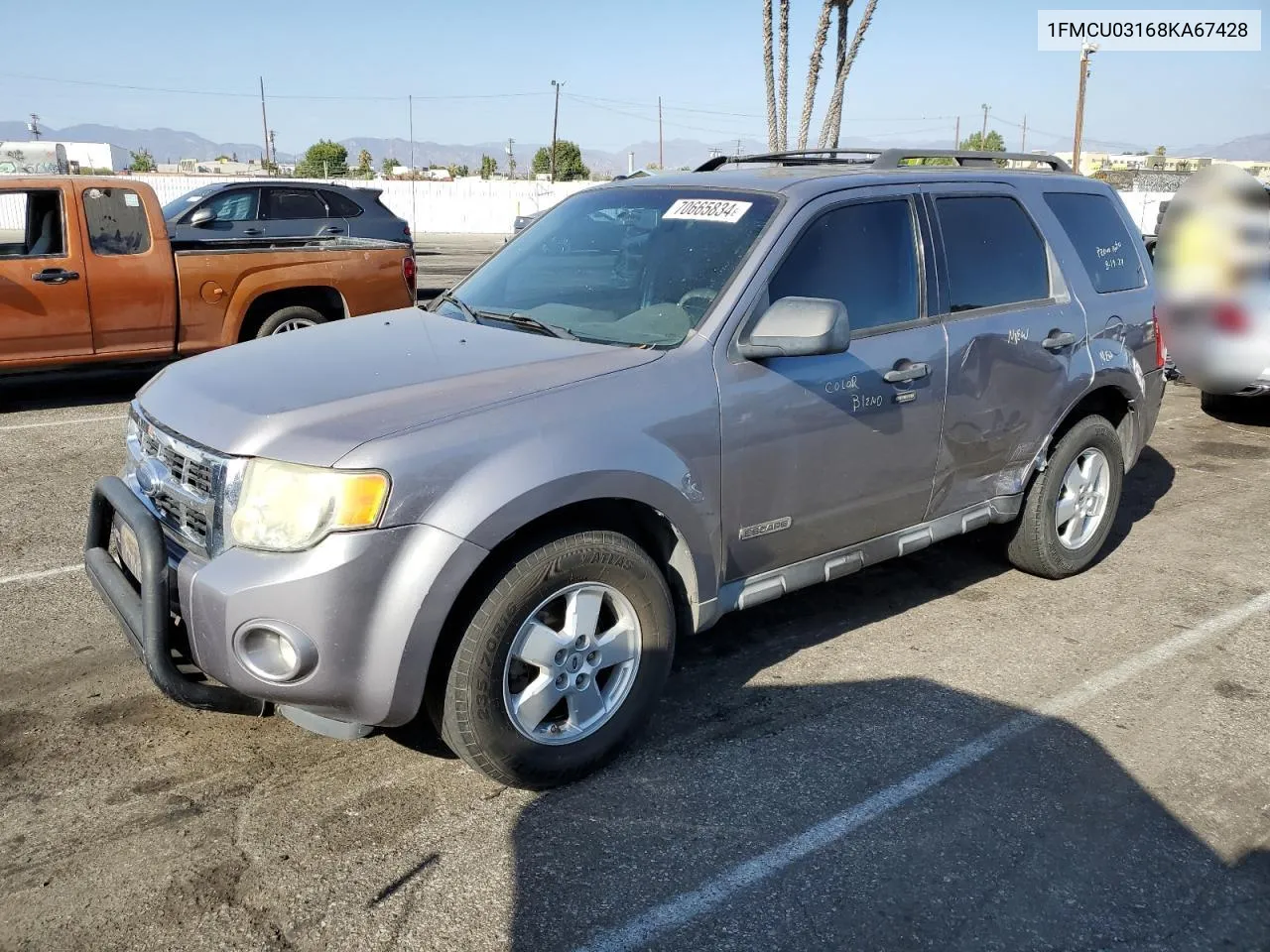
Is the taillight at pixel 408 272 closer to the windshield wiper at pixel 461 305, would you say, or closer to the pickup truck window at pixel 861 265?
the windshield wiper at pixel 461 305

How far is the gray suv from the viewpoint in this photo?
288 cm

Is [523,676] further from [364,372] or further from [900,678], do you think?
[900,678]

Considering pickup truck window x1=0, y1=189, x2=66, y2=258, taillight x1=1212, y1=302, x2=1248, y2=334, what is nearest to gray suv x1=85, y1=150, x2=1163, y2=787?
taillight x1=1212, y1=302, x2=1248, y2=334

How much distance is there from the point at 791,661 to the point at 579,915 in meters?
1.74

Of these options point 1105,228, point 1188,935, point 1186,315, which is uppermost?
point 1105,228

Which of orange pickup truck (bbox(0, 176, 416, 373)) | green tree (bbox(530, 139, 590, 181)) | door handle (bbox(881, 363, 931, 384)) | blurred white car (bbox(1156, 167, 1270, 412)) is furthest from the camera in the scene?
green tree (bbox(530, 139, 590, 181))

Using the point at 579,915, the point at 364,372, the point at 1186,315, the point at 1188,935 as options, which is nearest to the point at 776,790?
the point at 579,915

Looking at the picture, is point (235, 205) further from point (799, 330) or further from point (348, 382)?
point (799, 330)

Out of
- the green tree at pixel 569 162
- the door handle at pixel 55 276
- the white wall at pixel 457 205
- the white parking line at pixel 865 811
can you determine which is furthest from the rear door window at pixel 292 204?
the green tree at pixel 569 162

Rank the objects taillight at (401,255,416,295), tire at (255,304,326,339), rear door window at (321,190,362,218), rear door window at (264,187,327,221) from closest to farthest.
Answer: tire at (255,304,326,339), taillight at (401,255,416,295), rear door window at (264,187,327,221), rear door window at (321,190,362,218)

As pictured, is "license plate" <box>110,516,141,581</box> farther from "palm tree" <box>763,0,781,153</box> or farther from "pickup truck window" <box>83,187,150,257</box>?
"palm tree" <box>763,0,781,153</box>

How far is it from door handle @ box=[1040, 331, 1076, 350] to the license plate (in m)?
3.69

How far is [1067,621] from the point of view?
4.80 m

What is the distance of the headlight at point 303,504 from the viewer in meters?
2.82
